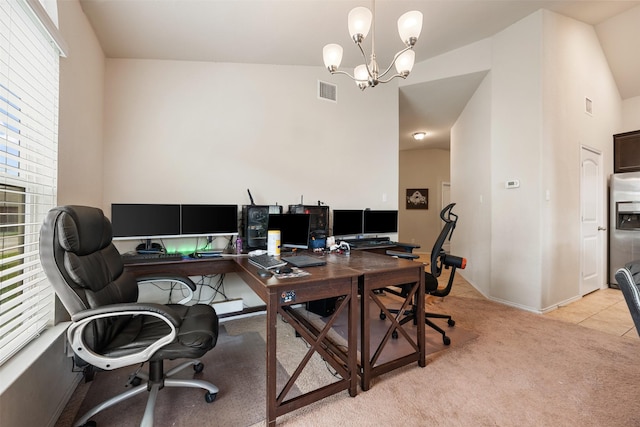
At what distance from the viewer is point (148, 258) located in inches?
85.1

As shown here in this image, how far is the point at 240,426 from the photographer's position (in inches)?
54.9

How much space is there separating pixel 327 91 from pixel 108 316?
3196 mm

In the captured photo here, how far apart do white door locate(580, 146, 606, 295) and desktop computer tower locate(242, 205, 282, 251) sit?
4022 mm

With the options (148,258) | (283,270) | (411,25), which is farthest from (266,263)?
(411,25)

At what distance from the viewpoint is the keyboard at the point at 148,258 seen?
6.93 ft

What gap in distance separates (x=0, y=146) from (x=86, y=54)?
4.51 ft

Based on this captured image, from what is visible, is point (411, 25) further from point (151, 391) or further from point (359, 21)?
point (151, 391)

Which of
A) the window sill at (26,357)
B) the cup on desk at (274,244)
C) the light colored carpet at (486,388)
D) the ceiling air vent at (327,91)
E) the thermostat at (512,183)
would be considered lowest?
the light colored carpet at (486,388)

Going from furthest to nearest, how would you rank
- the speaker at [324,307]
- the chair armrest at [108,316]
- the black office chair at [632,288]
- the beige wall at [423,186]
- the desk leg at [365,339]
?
1. the beige wall at [423,186]
2. the speaker at [324,307]
3. the desk leg at [365,339]
4. the chair armrest at [108,316]
5. the black office chair at [632,288]

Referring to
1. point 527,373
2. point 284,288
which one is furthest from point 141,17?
point 527,373

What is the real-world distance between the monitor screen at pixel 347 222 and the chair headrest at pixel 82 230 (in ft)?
7.01

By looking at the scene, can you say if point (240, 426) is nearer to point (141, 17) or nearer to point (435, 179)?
point (141, 17)

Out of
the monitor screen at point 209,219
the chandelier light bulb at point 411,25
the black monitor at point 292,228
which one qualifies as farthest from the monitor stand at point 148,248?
the chandelier light bulb at point 411,25

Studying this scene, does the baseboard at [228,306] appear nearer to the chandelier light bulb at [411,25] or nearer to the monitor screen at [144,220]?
the monitor screen at [144,220]
